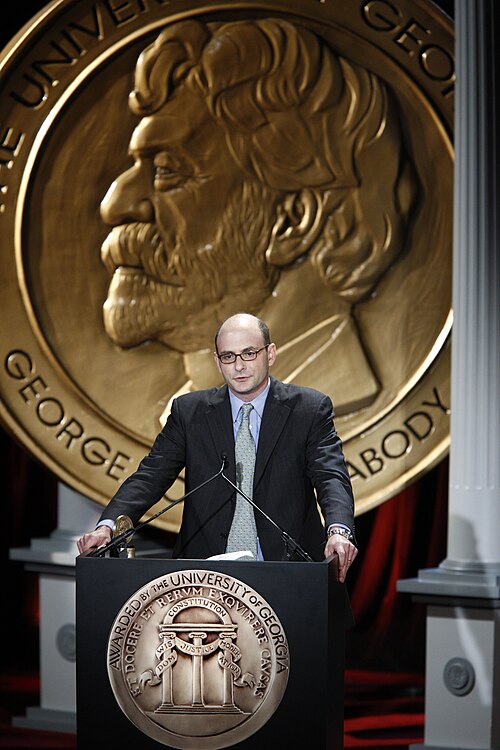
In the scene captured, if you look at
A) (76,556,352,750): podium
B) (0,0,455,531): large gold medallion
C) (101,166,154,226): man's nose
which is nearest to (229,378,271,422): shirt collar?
(76,556,352,750): podium

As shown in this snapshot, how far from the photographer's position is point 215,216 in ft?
15.9

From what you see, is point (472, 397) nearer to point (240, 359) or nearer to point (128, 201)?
point (240, 359)

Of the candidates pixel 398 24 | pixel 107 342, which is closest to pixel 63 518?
pixel 107 342

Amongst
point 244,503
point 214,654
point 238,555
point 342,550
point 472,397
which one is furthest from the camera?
point 472,397

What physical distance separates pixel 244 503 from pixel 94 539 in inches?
17.1

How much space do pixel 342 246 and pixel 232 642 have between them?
2307 mm

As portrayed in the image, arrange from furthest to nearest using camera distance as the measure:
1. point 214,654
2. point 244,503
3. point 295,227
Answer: point 295,227
point 244,503
point 214,654

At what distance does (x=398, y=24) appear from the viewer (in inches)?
182

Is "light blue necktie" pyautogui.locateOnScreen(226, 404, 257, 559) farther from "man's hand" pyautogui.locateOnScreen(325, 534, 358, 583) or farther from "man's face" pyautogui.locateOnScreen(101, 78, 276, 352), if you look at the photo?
"man's face" pyautogui.locateOnScreen(101, 78, 276, 352)

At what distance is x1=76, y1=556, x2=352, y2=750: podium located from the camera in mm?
2738

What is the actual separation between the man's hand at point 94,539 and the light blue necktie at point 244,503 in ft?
1.14

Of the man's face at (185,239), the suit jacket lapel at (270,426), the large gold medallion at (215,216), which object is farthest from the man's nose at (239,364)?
the man's face at (185,239)

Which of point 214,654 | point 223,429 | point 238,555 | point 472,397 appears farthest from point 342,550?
point 472,397

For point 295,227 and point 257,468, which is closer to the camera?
point 257,468
